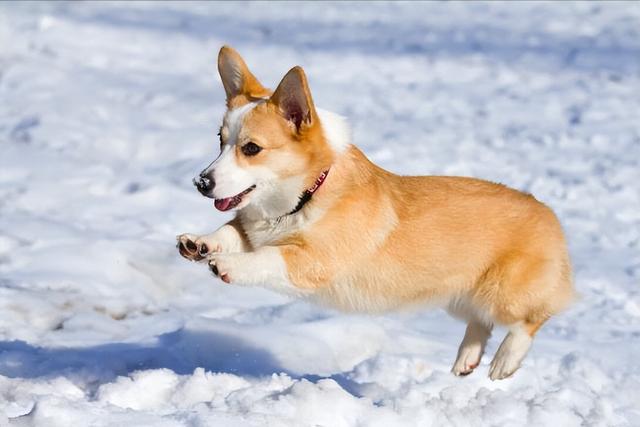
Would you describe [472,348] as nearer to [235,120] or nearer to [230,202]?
[230,202]

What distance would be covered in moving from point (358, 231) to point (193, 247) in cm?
56

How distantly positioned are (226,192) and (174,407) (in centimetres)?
76

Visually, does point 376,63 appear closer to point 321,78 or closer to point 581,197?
point 321,78

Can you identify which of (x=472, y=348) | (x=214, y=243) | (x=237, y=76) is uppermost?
(x=237, y=76)

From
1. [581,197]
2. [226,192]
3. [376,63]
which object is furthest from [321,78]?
[226,192]

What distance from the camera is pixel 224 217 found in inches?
216

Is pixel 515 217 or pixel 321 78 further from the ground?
pixel 515 217

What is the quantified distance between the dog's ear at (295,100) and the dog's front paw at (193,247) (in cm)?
50

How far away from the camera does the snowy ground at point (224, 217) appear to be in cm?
351

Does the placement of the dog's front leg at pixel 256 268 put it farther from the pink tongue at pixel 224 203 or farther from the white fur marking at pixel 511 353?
the white fur marking at pixel 511 353

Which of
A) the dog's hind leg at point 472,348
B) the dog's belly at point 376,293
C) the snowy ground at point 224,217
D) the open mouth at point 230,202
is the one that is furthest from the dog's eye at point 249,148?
the dog's hind leg at point 472,348

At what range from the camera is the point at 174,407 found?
10.9ft

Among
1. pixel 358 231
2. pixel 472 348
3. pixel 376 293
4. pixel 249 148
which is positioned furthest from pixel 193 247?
pixel 472 348

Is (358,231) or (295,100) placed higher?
(295,100)
